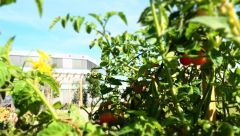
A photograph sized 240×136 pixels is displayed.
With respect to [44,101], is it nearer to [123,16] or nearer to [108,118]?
[123,16]

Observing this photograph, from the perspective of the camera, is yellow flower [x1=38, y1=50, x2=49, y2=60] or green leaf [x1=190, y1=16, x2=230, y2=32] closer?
green leaf [x1=190, y1=16, x2=230, y2=32]

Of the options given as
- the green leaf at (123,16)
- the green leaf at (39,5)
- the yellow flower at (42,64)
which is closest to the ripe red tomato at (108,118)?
the yellow flower at (42,64)

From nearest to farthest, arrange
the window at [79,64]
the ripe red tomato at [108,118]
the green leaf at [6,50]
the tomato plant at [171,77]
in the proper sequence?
the tomato plant at [171,77], the green leaf at [6,50], the ripe red tomato at [108,118], the window at [79,64]

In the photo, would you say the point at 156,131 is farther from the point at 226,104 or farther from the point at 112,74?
the point at 112,74

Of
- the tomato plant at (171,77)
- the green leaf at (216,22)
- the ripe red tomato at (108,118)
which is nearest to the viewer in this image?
the green leaf at (216,22)

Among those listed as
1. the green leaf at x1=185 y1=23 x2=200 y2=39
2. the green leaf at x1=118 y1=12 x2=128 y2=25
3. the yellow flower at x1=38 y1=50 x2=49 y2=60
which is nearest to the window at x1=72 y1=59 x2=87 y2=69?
the yellow flower at x1=38 y1=50 x2=49 y2=60

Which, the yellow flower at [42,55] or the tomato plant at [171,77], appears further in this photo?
the yellow flower at [42,55]

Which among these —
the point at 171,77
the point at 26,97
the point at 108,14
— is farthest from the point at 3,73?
the point at 171,77

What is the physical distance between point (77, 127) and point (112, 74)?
1451 millimetres

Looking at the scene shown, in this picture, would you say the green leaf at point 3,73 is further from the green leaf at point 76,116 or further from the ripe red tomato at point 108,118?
the ripe red tomato at point 108,118

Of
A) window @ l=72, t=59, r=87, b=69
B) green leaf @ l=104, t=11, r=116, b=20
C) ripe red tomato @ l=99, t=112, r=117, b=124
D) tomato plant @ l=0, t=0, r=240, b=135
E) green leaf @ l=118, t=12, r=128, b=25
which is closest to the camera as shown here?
tomato plant @ l=0, t=0, r=240, b=135

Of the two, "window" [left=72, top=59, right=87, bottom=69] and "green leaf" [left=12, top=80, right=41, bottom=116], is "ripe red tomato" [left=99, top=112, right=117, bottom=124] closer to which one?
"green leaf" [left=12, top=80, right=41, bottom=116]

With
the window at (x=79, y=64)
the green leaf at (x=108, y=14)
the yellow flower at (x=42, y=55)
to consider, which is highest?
the window at (x=79, y=64)

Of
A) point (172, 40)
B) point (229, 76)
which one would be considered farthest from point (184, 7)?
point (229, 76)
